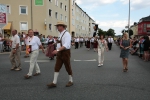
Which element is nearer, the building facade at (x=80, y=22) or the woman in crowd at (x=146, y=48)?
the woman in crowd at (x=146, y=48)

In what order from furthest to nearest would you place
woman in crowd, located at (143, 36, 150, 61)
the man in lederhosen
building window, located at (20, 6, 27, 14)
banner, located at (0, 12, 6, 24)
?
1. building window, located at (20, 6, 27, 14)
2. banner, located at (0, 12, 6, 24)
3. woman in crowd, located at (143, 36, 150, 61)
4. the man in lederhosen

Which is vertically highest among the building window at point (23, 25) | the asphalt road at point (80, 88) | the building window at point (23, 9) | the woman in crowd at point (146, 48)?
the building window at point (23, 9)

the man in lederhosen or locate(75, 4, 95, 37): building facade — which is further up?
locate(75, 4, 95, 37): building facade

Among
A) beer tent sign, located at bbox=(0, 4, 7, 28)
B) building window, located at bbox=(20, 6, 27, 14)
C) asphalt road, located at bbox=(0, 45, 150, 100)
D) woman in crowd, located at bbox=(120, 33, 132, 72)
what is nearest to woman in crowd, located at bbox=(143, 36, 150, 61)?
woman in crowd, located at bbox=(120, 33, 132, 72)

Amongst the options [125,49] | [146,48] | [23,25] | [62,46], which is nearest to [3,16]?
[125,49]

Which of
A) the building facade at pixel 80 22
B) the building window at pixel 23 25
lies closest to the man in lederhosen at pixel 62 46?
the building window at pixel 23 25

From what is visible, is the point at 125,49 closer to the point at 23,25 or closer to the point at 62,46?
the point at 62,46

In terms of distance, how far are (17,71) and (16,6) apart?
98.8 ft

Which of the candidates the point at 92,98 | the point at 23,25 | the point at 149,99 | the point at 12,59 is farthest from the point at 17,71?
the point at 23,25

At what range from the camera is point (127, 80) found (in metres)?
6.48

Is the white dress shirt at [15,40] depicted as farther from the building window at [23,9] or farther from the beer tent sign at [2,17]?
the building window at [23,9]

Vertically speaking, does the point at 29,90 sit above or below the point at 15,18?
below

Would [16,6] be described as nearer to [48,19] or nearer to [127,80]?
[48,19]

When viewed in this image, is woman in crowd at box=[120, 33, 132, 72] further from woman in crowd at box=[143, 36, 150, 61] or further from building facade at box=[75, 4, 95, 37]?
building facade at box=[75, 4, 95, 37]
